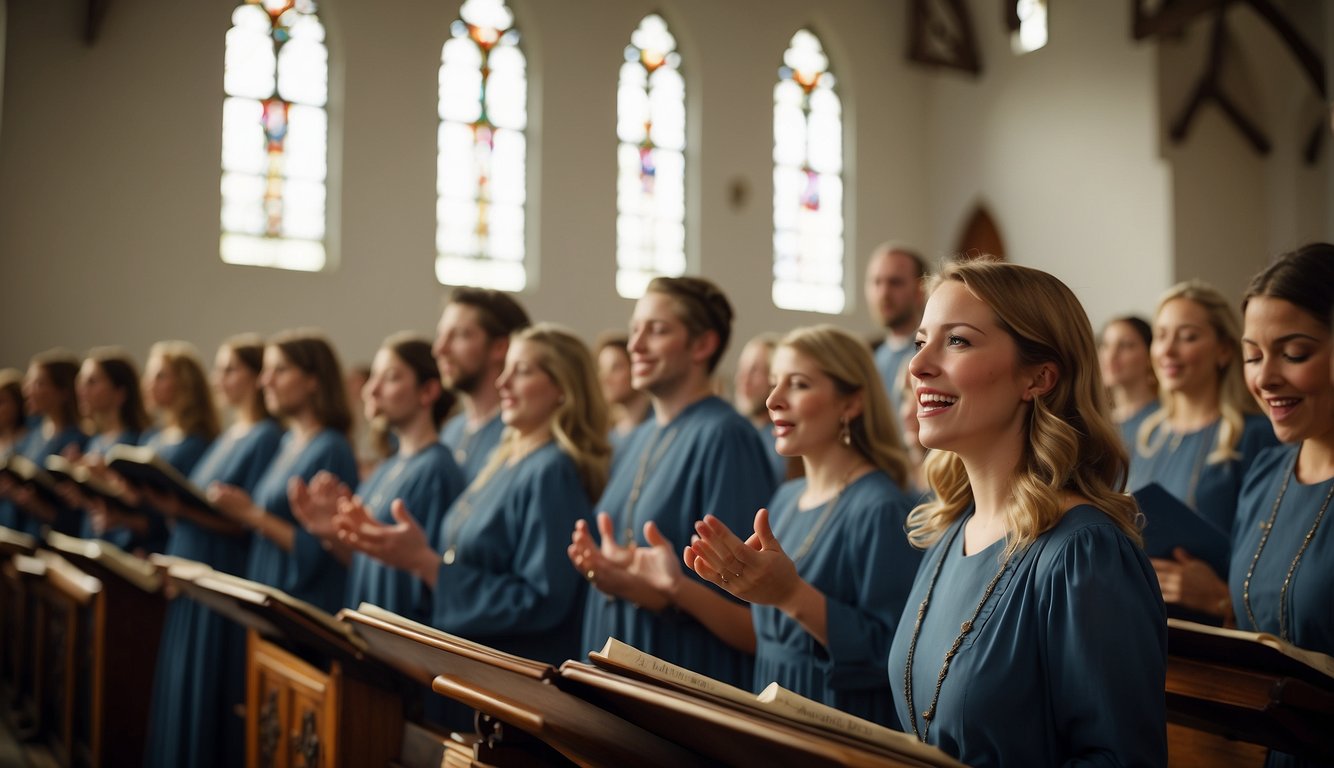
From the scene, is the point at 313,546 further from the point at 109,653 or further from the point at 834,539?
the point at 834,539

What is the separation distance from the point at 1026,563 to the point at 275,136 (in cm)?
1090

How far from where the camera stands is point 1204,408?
396cm

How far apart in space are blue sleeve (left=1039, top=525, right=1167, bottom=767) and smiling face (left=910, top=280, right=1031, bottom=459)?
9.6 inches

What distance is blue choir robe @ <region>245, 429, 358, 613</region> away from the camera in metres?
4.53

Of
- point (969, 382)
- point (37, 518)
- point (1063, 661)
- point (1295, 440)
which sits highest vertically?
point (969, 382)

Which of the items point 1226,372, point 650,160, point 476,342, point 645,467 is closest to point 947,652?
point 645,467

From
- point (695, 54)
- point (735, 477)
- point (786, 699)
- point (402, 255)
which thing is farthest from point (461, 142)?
point (786, 699)

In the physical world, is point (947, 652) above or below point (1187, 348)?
below

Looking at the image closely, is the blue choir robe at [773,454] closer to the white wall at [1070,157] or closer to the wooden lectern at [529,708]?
the wooden lectern at [529,708]

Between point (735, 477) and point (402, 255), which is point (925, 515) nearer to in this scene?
point (735, 477)

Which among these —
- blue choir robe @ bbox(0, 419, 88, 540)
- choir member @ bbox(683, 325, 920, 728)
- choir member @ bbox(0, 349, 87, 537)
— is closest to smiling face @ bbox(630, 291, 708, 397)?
choir member @ bbox(683, 325, 920, 728)

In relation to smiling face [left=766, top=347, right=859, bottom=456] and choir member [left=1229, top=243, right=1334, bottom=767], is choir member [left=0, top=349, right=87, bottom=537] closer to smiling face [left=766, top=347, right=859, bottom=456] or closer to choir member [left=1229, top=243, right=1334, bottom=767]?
smiling face [left=766, top=347, right=859, bottom=456]

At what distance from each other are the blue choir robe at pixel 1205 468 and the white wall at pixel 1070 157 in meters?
8.51

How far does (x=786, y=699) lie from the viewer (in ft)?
5.59
